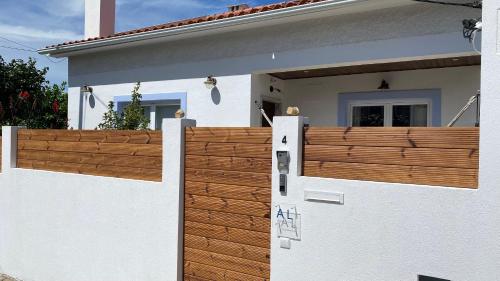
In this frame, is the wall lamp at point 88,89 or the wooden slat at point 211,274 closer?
the wooden slat at point 211,274

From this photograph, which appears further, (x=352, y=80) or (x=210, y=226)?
(x=352, y=80)

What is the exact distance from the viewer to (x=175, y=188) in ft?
17.3

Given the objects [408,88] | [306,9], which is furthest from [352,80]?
[306,9]

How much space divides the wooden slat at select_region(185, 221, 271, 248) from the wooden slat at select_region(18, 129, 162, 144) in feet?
3.86

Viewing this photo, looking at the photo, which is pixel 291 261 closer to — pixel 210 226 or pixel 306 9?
pixel 210 226

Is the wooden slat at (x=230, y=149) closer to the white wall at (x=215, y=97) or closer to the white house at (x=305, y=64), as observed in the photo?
the white house at (x=305, y=64)

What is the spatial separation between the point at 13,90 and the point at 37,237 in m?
11.7

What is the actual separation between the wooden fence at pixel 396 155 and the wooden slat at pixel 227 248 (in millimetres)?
1000

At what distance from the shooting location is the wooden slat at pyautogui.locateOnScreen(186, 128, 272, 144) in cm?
465

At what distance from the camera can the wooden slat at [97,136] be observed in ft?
18.6

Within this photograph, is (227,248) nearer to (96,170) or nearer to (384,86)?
(96,170)

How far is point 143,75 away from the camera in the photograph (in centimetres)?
1053

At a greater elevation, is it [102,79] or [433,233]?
[102,79]

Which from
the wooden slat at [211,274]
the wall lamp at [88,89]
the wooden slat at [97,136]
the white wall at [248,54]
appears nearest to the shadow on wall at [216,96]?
the white wall at [248,54]
